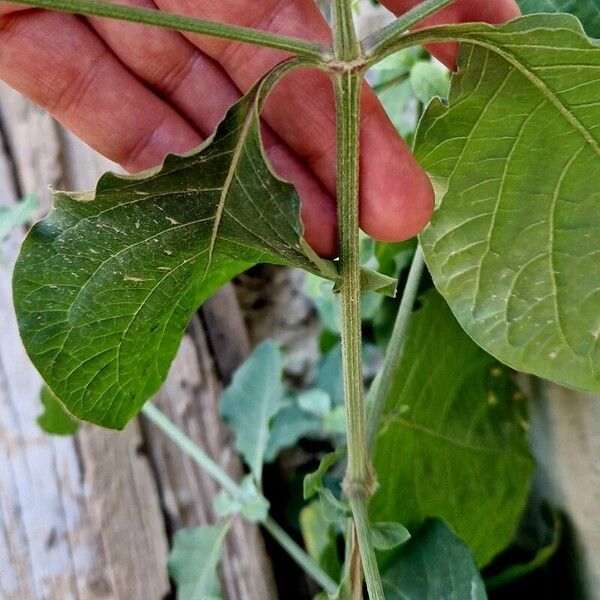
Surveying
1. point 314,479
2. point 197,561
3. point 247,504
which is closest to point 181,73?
point 314,479

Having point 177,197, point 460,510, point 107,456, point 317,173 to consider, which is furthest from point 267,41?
point 107,456

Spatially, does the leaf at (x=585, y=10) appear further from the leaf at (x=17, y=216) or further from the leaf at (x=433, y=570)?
the leaf at (x=17, y=216)

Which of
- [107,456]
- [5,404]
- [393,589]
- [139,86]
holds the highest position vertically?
[139,86]

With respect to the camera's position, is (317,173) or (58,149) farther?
(58,149)

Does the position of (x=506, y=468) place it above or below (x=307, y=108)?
below

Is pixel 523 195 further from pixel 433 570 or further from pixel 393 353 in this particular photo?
pixel 433 570

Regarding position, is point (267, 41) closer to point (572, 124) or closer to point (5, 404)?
point (572, 124)

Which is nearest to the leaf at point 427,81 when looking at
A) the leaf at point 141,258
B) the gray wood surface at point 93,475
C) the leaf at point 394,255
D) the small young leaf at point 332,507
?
the leaf at point 394,255
